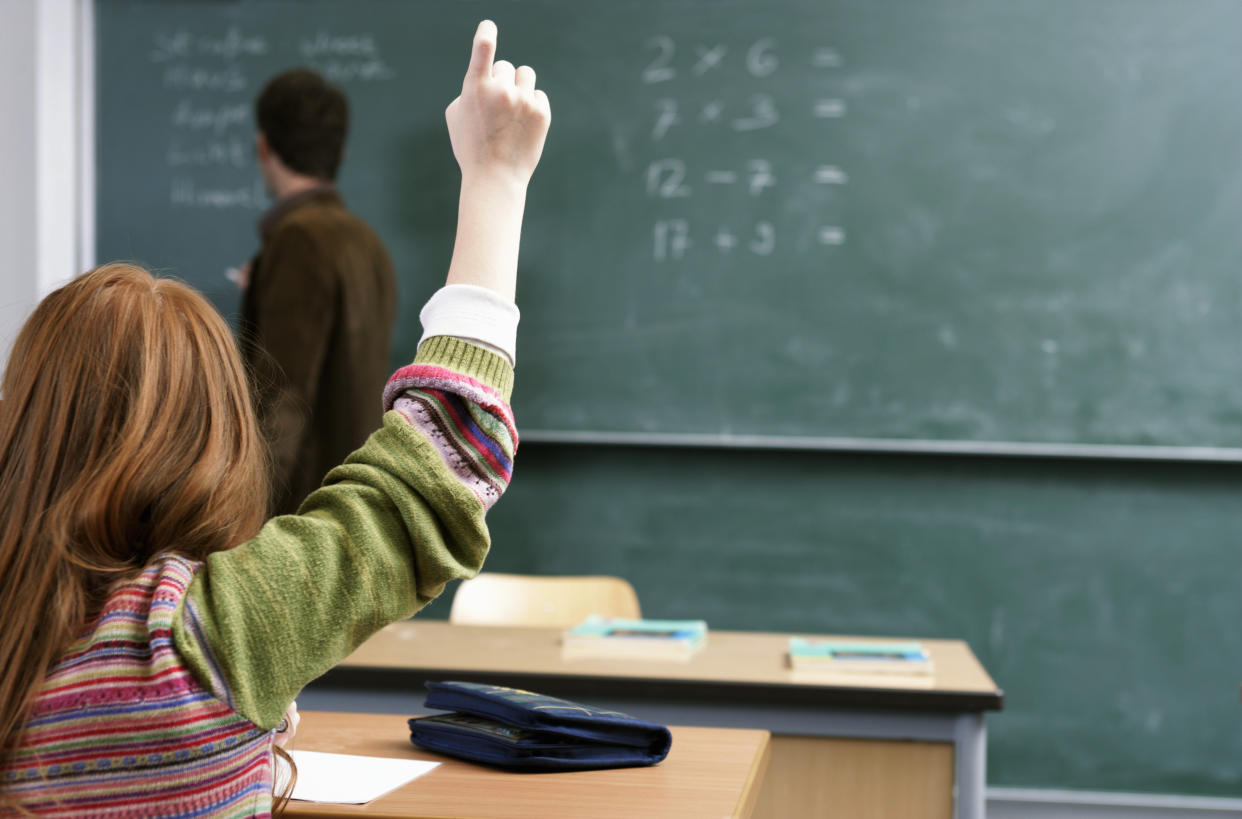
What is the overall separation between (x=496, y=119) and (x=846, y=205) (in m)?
2.60

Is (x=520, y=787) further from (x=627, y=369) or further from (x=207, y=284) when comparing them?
(x=207, y=284)

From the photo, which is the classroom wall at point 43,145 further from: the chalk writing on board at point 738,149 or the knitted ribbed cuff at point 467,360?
the knitted ribbed cuff at point 467,360

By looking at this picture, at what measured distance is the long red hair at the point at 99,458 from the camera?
2.54 feet

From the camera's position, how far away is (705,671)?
1.95 metres

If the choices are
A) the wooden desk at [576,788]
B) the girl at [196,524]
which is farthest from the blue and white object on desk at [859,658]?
the girl at [196,524]

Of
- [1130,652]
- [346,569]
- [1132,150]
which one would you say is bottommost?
[1130,652]

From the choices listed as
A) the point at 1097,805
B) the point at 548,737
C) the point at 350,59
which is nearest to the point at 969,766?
the point at 548,737

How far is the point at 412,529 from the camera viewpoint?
0.79 meters

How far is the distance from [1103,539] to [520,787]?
8.17 ft

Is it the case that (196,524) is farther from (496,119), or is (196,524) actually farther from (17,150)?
(17,150)

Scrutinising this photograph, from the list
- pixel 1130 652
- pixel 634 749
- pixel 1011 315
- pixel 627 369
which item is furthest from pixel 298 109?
pixel 1130 652

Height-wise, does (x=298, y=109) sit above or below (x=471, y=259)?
above

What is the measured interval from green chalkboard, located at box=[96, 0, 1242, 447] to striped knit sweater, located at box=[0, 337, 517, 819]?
260 cm

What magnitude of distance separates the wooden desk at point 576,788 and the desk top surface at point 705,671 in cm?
42
